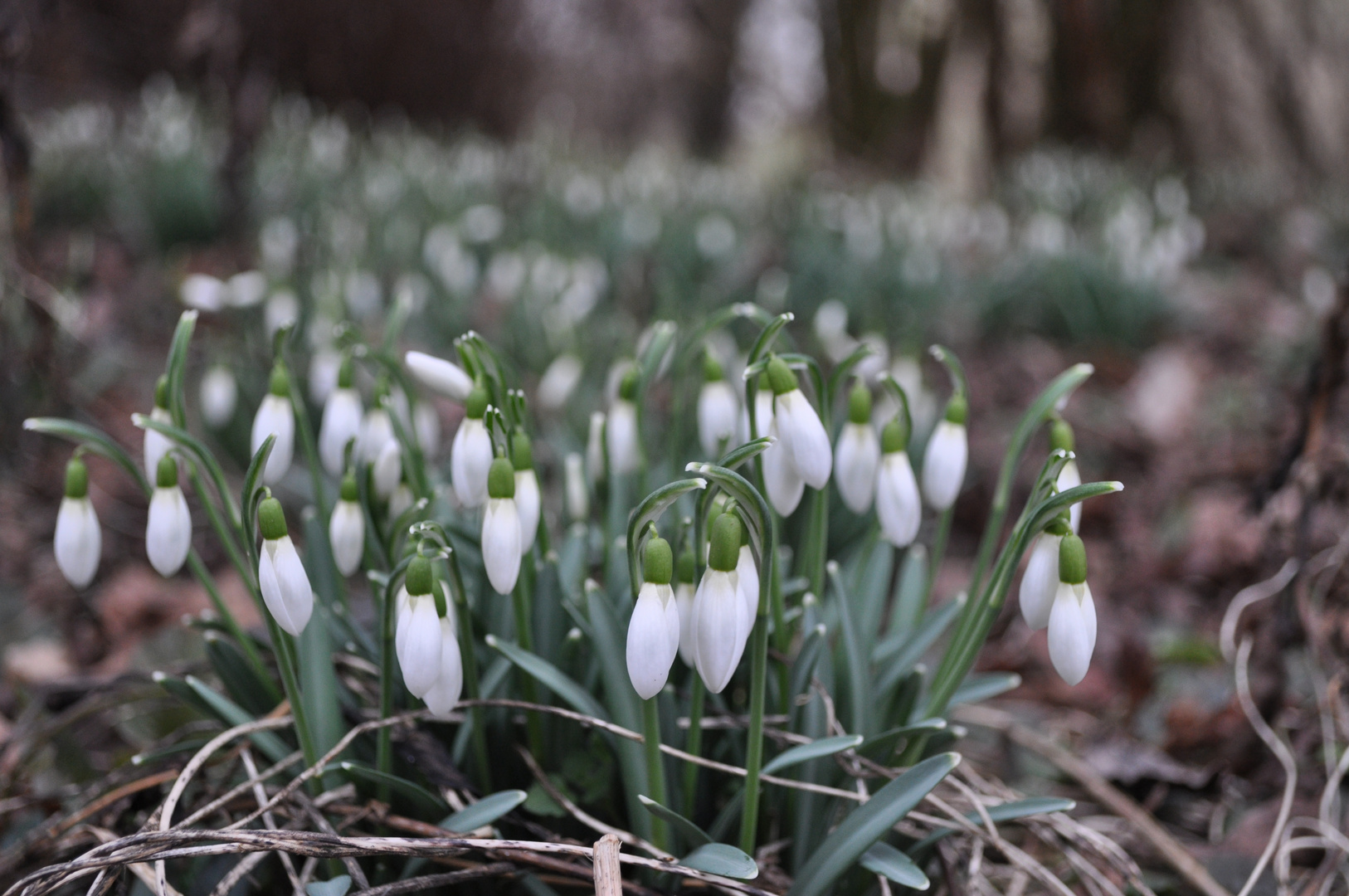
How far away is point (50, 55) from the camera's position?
644 centimetres

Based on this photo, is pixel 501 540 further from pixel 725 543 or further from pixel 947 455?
pixel 947 455

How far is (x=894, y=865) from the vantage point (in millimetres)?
994

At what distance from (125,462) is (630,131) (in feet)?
49.7

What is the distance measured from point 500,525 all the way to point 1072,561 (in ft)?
1.80

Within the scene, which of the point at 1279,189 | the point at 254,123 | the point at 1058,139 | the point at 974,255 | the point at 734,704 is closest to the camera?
the point at 734,704

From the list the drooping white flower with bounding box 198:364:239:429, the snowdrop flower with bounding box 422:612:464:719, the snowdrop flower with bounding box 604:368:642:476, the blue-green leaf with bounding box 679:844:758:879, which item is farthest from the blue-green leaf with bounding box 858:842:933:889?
the drooping white flower with bounding box 198:364:239:429

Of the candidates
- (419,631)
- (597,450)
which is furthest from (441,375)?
(419,631)

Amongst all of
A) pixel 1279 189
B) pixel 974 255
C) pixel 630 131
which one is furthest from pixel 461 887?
pixel 630 131

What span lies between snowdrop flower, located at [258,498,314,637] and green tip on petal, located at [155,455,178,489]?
203mm

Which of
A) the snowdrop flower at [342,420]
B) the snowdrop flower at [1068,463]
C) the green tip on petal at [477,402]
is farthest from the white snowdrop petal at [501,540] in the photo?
the snowdrop flower at [1068,463]

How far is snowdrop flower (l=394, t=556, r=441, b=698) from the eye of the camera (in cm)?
90

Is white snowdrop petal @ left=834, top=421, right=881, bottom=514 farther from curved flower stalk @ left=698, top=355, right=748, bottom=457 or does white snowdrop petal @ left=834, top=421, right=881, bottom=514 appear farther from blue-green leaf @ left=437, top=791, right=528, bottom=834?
blue-green leaf @ left=437, top=791, right=528, bottom=834

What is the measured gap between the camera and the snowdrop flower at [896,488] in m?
1.12

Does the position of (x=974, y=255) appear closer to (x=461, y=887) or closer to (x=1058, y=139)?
(x=1058, y=139)
